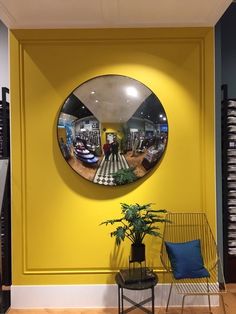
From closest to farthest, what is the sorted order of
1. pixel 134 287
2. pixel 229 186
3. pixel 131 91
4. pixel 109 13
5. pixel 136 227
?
pixel 134 287 → pixel 136 227 → pixel 109 13 → pixel 131 91 → pixel 229 186

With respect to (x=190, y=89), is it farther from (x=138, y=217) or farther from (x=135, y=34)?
(x=138, y=217)

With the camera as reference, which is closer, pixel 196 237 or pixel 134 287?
pixel 134 287

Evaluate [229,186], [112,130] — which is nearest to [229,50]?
[229,186]

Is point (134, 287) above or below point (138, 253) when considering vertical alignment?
below

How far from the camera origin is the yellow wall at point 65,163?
3.08 meters

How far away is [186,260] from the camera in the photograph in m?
2.76

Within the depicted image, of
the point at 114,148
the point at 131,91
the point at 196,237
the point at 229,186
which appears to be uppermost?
the point at 131,91

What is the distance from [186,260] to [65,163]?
1412 millimetres

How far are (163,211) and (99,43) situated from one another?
1698 millimetres

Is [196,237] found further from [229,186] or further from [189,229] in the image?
[229,186]

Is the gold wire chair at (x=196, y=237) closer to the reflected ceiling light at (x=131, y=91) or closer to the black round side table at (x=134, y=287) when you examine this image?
the black round side table at (x=134, y=287)

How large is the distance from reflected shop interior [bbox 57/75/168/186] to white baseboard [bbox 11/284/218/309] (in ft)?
3.41

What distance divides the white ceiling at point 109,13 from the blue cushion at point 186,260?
2.05 m

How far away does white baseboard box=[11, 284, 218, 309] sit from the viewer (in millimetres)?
3049
